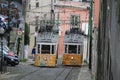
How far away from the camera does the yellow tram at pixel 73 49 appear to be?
42000 millimetres

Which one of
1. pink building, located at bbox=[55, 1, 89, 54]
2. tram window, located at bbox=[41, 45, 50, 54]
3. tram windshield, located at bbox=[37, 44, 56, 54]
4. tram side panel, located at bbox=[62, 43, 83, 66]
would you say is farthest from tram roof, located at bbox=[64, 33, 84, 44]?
pink building, located at bbox=[55, 1, 89, 54]

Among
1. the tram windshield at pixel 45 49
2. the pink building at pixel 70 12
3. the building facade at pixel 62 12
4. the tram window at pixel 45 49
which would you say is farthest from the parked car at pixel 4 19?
the pink building at pixel 70 12

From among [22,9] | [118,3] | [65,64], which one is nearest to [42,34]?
[65,64]

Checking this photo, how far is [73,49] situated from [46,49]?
3102mm

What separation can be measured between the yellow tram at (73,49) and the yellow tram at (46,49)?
1.83 meters

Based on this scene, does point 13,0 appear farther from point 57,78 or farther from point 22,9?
point 57,78

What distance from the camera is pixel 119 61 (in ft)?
18.9

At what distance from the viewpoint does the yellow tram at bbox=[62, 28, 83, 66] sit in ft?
138

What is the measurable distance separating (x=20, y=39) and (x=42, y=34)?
27.6 ft

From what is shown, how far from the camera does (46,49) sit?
134 feet

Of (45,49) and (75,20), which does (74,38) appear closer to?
(45,49)

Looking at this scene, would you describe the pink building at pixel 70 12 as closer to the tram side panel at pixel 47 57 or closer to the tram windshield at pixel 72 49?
the tram windshield at pixel 72 49

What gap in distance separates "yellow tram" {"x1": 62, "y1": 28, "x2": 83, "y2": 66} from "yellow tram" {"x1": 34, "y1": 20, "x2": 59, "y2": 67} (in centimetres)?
183

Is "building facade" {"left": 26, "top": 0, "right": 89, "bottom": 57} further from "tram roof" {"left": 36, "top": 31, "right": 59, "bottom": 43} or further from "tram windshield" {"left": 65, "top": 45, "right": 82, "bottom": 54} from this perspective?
"tram roof" {"left": 36, "top": 31, "right": 59, "bottom": 43}
